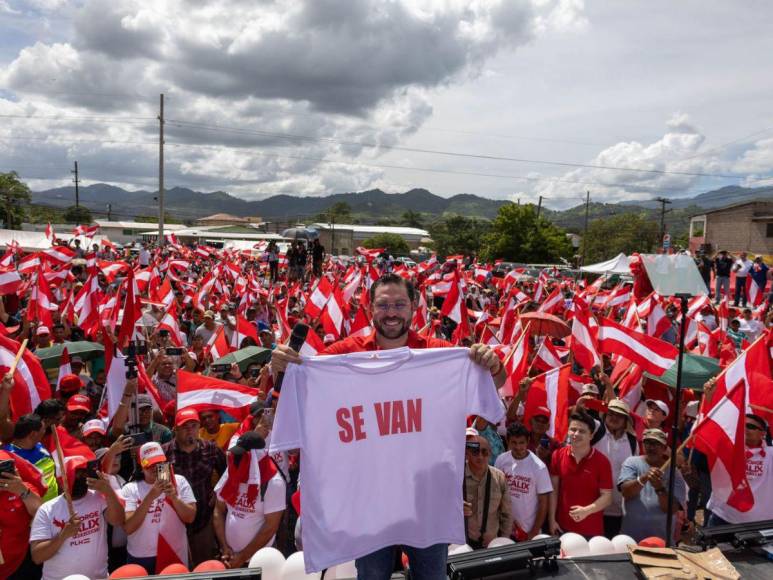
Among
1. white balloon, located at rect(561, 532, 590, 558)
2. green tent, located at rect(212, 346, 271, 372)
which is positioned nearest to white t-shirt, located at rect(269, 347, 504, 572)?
white balloon, located at rect(561, 532, 590, 558)

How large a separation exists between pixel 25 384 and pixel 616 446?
19.0 ft

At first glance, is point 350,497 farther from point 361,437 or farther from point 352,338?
point 352,338

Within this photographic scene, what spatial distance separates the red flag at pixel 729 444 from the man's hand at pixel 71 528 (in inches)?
187

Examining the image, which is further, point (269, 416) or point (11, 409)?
point (11, 409)

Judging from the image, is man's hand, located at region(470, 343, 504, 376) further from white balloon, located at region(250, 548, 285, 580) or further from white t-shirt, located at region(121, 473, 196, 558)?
white t-shirt, located at region(121, 473, 196, 558)

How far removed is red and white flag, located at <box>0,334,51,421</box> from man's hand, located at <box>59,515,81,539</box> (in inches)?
80.0

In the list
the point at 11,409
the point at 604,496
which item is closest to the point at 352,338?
the point at 604,496

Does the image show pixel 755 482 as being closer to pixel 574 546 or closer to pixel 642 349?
pixel 574 546

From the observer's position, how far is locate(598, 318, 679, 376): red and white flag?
6.68m

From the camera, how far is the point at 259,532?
446cm

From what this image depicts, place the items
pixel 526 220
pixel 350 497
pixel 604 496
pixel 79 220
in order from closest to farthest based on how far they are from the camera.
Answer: pixel 350 497 → pixel 604 496 → pixel 526 220 → pixel 79 220

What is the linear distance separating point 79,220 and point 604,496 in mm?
104543

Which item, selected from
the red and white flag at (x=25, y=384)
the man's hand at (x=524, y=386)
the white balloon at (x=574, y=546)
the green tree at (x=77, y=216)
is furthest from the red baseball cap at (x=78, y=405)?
the green tree at (x=77, y=216)

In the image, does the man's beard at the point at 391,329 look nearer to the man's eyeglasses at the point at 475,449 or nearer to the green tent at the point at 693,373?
the man's eyeglasses at the point at 475,449
